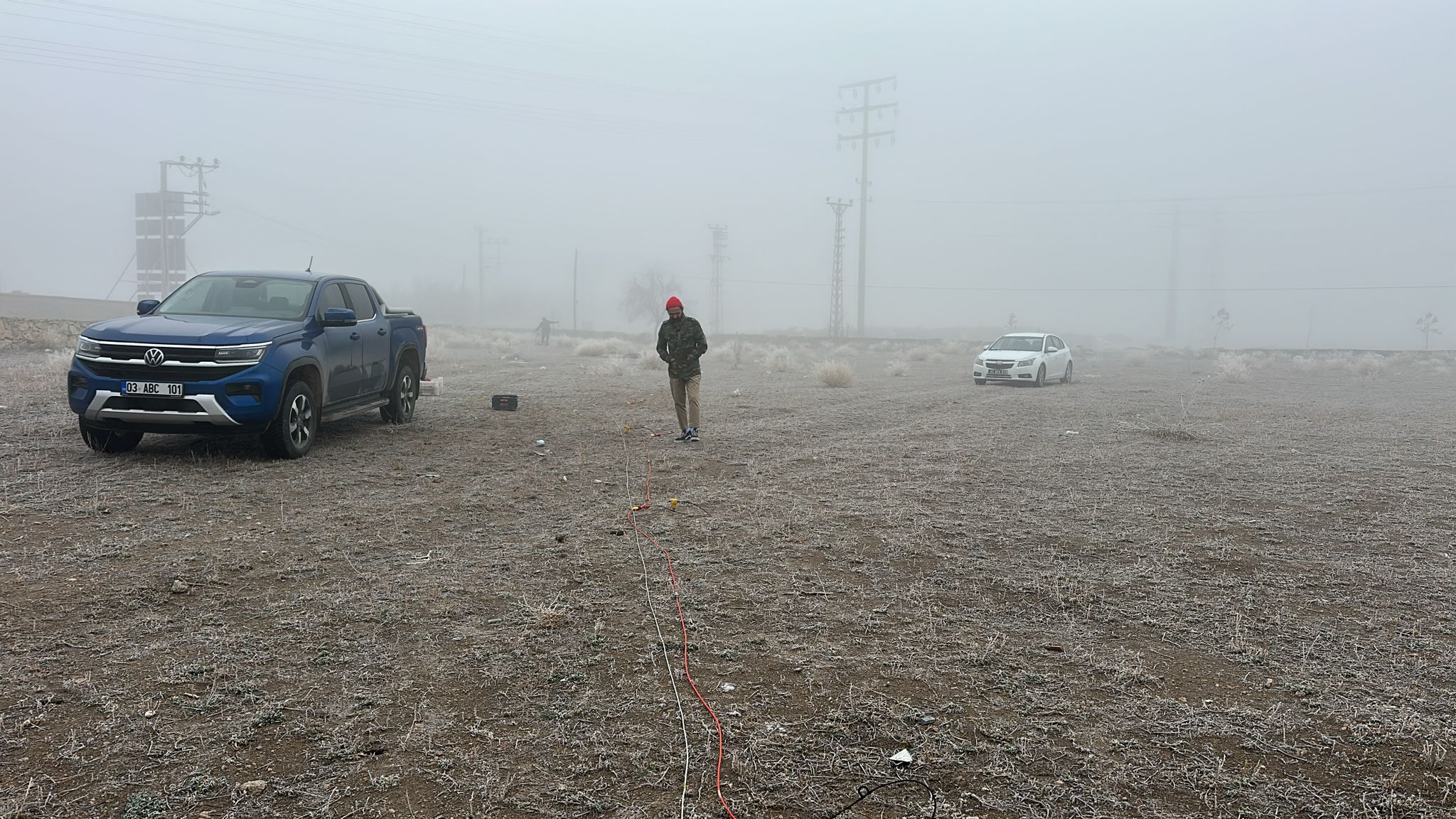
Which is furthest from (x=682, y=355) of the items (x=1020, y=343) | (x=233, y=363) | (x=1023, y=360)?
(x=1020, y=343)

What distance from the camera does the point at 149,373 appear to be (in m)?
7.92

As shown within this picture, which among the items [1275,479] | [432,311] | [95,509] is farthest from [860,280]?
[432,311]

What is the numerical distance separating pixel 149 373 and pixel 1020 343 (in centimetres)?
2228

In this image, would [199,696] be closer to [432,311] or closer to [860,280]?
[860,280]

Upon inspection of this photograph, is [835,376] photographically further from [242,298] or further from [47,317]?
[47,317]

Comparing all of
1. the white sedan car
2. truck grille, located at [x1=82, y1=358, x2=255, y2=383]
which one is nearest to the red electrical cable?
truck grille, located at [x1=82, y1=358, x2=255, y2=383]

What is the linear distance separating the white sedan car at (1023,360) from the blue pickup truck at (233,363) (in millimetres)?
17729

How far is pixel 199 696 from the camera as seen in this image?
146 inches

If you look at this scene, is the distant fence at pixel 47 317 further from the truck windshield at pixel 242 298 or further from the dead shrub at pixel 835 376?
the dead shrub at pixel 835 376

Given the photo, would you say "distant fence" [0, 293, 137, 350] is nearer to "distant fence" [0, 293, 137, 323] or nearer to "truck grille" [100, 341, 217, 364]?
"distant fence" [0, 293, 137, 323]

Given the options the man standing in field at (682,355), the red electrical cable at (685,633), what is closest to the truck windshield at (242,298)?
the man standing in field at (682,355)

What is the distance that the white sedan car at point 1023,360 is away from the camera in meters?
24.0

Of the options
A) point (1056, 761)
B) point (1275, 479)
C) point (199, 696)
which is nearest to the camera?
point (1056, 761)

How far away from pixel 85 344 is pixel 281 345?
1623mm
